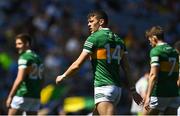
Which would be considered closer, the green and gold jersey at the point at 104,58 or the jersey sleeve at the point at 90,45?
the jersey sleeve at the point at 90,45

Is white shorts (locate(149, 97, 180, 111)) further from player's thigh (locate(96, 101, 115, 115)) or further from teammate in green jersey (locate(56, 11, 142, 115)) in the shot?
player's thigh (locate(96, 101, 115, 115))

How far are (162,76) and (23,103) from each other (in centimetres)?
276

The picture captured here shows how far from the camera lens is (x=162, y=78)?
1212cm

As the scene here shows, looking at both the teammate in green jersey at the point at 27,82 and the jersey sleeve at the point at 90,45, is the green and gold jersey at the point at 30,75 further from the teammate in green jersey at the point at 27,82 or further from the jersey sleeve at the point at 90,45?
the jersey sleeve at the point at 90,45

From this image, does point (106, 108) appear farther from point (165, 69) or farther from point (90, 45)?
point (165, 69)

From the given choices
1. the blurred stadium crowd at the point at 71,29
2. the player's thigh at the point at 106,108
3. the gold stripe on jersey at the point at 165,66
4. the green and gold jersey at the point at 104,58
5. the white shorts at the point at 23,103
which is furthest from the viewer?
the blurred stadium crowd at the point at 71,29

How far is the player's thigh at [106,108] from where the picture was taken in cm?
1020

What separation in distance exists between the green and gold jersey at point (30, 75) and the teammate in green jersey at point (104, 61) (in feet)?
8.69

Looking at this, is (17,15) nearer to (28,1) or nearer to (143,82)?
(28,1)

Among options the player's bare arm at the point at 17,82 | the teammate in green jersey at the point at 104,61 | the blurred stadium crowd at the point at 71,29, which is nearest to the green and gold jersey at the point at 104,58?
the teammate in green jersey at the point at 104,61

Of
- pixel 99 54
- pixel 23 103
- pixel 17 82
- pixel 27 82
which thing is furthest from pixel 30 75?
pixel 99 54

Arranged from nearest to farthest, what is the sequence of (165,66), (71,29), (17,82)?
1. (165,66)
2. (17,82)
3. (71,29)

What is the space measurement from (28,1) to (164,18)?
423 centimetres

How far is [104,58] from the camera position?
10.4m
